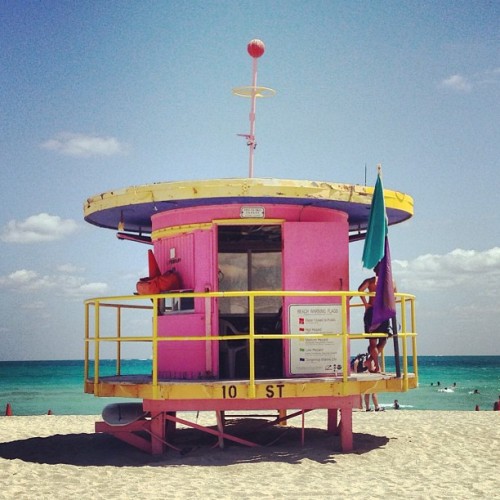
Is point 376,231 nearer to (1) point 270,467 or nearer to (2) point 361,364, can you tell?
(2) point 361,364

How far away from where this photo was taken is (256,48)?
13.8m

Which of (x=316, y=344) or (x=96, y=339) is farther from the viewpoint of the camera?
(x=316, y=344)

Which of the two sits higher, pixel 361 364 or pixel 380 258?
pixel 380 258

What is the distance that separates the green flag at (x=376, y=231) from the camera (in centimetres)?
1200

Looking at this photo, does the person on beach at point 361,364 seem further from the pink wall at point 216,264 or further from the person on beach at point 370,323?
the pink wall at point 216,264

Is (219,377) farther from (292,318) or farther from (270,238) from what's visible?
(270,238)

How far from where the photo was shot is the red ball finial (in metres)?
13.8

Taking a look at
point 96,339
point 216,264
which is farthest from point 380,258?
point 96,339

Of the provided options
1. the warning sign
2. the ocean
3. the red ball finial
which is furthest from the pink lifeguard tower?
the ocean

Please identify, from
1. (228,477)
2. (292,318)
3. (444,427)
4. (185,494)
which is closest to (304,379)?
(292,318)

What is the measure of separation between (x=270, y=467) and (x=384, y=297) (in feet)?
10.0

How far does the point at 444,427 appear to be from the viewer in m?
15.2

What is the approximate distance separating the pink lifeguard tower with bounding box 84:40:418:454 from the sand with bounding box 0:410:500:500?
57cm

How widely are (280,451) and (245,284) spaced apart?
268 centimetres
